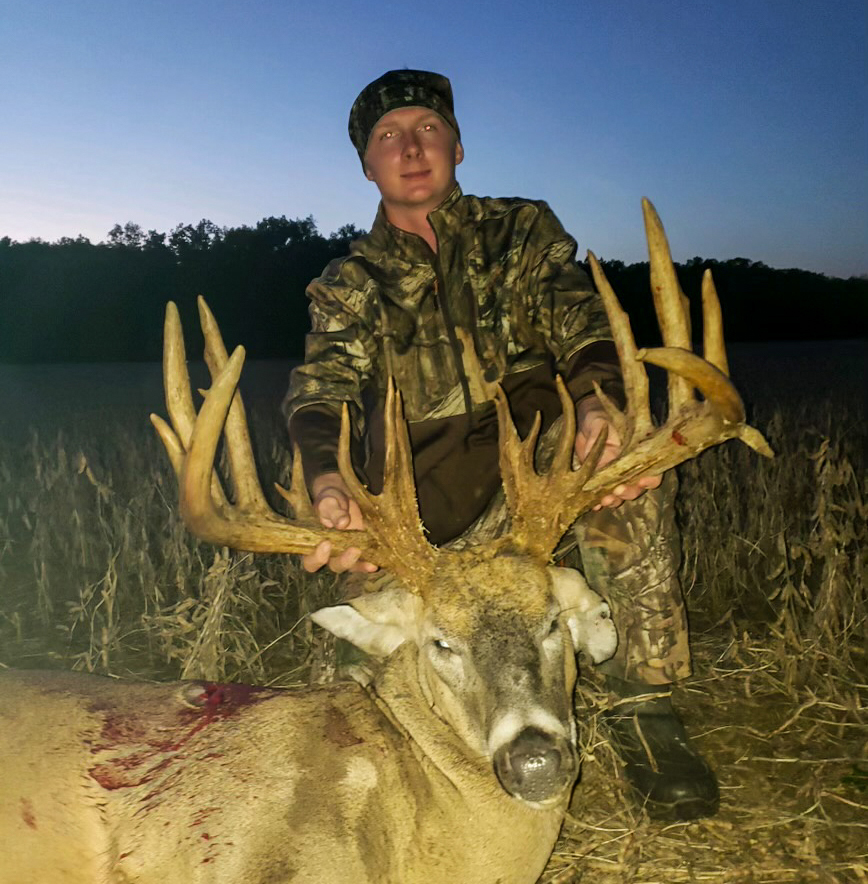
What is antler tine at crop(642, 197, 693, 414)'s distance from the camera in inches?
95.0

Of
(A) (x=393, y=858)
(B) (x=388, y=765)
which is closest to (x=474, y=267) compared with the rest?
(B) (x=388, y=765)

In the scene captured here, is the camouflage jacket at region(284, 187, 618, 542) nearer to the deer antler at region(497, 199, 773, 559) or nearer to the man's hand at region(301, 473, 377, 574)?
the man's hand at region(301, 473, 377, 574)

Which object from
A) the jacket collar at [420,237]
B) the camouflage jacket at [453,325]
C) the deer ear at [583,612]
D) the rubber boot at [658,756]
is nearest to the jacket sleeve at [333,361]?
the camouflage jacket at [453,325]

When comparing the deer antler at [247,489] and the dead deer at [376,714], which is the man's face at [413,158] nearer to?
the dead deer at [376,714]

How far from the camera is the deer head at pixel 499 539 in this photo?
237 cm

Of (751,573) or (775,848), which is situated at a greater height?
(751,573)

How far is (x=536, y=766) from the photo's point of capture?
2.15 metres

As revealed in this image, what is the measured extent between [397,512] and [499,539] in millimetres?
344

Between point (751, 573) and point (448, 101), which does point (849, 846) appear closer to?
point (751, 573)

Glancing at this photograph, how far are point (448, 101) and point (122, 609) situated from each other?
338 cm

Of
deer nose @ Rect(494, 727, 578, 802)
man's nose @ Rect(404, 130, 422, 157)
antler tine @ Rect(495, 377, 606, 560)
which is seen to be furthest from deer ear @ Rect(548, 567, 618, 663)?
man's nose @ Rect(404, 130, 422, 157)

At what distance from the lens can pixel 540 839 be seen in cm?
244

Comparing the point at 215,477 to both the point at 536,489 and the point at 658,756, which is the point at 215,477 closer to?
the point at 536,489

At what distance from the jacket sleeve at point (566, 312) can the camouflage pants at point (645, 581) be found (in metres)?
0.51
